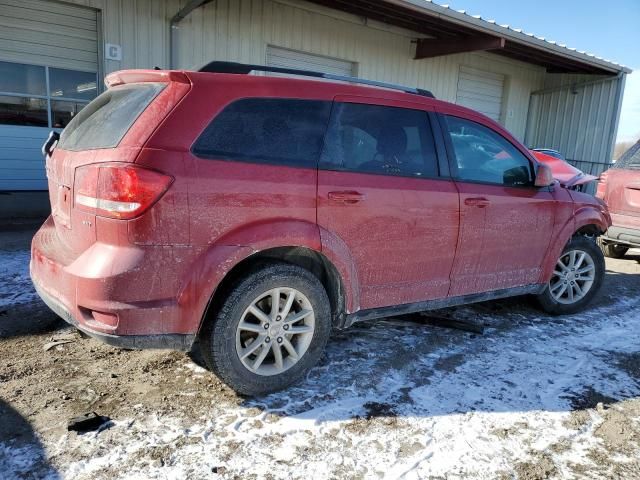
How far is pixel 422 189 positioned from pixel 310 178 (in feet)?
2.97

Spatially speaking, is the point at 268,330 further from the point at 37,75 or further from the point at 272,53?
the point at 272,53

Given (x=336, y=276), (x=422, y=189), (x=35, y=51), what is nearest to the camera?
(x=336, y=276)

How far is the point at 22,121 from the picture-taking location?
771 centimetres

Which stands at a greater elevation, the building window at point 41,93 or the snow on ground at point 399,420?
the building window at point 41,93

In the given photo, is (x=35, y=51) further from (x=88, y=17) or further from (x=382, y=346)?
(x=382, y=346)

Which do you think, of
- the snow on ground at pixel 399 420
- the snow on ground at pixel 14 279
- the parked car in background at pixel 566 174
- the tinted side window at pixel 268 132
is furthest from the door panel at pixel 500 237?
the parked car in background at pixel 566 174

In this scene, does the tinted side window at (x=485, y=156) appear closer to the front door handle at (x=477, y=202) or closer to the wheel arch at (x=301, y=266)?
the front door handle at (x=477, y=202)

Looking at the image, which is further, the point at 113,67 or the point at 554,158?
the point at 554,158

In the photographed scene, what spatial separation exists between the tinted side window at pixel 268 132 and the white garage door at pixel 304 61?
696 cm

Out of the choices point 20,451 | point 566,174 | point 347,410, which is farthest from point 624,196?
point 20,451

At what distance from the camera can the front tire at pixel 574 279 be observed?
15.4ft

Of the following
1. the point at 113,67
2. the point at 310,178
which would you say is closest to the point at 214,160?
the point at 310,178

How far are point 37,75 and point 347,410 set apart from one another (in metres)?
7.40

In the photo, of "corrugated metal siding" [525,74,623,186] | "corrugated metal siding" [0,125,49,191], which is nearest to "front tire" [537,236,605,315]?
"corrugated metal siding" [0,125,49,191]
